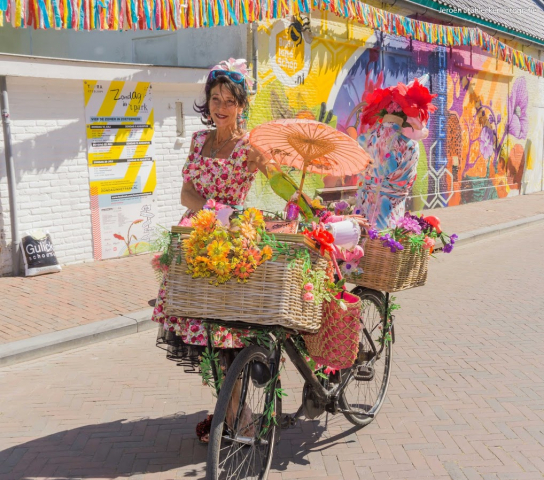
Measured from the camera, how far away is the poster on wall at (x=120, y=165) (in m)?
9.47

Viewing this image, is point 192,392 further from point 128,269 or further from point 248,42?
point 248,42

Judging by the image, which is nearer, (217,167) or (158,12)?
(217,167)

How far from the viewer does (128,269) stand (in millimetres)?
9086

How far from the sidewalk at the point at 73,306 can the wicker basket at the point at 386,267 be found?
3138 millimetres

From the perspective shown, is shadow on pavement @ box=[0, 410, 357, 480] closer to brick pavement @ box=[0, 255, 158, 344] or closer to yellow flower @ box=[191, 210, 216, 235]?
yellow flower @ box=[191, 210, 216, 235]

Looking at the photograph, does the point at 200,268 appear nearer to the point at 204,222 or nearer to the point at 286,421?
the point at 204,222

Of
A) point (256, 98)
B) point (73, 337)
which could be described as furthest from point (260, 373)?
point (256, 98)

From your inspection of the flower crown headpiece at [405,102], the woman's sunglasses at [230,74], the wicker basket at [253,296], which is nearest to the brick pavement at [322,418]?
the wicker basket at [253,296]

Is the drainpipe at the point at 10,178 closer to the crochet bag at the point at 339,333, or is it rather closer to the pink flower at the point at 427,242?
the pink flower at the point at 427,242

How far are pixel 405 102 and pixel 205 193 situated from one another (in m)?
1.40

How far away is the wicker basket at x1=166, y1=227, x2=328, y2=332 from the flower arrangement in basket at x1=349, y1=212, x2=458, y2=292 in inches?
37.8

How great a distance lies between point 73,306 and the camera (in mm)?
7078

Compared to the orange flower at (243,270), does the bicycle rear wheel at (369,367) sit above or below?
below

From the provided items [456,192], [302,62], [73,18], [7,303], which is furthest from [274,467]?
[456,192]
